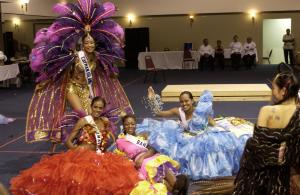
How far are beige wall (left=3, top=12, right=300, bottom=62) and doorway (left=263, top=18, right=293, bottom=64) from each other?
994 millimetres

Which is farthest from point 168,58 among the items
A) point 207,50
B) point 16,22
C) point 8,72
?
point 8,72

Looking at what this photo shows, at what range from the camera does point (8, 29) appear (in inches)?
751

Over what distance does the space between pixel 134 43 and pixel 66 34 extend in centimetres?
1535

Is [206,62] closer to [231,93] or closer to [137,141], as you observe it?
[231,93]

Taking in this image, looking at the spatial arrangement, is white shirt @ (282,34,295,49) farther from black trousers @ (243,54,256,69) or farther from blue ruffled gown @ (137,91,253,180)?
blue ruffled gown @ (137,91,253,180)

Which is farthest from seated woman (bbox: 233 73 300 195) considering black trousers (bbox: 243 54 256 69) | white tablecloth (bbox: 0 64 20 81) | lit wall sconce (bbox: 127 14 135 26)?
lit wall sconce (bbox: 127 14 135 26)

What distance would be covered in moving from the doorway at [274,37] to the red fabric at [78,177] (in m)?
17.7

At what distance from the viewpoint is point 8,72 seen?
12844mm

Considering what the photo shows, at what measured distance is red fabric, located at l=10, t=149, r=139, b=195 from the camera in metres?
3.61

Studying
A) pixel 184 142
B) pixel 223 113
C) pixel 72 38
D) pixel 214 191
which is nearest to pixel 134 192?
pixel 214 191

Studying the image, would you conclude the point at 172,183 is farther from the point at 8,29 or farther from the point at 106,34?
the point at 8,29

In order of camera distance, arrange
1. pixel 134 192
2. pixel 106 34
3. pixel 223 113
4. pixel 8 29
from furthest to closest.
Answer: pixel 8 29 < pixel 223 113 < pixel 106 34 < pixel 134 192

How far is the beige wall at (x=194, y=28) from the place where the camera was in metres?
19.7

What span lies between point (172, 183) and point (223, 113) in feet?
15.4
